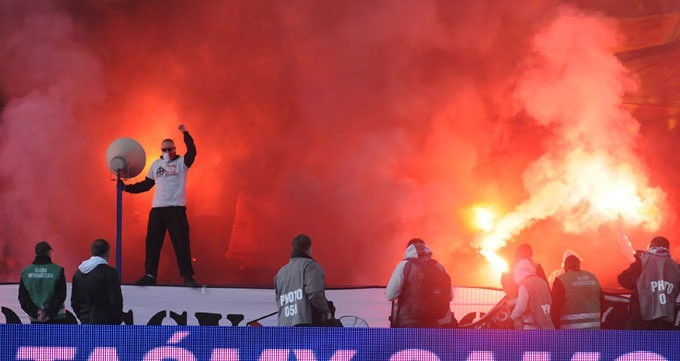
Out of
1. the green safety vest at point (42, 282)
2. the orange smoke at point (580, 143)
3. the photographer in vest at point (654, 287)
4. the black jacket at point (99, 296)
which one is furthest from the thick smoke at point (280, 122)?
the black jacket at point (99, 296)

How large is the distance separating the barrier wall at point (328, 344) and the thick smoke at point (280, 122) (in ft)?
28.4

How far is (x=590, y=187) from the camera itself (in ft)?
47.5

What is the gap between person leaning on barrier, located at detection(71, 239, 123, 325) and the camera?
7770 millimetres

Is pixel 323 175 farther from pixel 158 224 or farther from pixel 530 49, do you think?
pixel 158 224

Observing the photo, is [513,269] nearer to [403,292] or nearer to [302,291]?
[403,292]

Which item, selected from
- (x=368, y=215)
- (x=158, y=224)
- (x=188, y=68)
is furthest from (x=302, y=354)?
(x=188, y=68)

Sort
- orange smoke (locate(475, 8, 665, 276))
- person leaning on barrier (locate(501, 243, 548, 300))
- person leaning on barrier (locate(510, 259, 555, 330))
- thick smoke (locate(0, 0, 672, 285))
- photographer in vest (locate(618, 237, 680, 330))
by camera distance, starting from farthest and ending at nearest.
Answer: thick smoke (locate(0, 0, 672, 285)) < orange smoke (locate(475, 8, 665, 276)) < photographer in vest (locate(618, 237, 680, 330)) < person leaning on barrier (locate(501, 243, 548, 300)) < person leaning on barrier (locate(510, 259, 555, 330))

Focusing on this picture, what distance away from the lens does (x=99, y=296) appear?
7816 mm

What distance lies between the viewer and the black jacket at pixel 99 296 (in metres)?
7.77

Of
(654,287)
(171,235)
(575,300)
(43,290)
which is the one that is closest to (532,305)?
(575,300)

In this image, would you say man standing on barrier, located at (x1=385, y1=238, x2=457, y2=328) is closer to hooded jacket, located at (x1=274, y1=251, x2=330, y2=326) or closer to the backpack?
the backpack

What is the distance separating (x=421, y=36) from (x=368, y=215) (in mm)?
2702

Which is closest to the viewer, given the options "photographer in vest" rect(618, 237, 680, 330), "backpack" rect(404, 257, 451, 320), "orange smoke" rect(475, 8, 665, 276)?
"backpack" rect(404, 257, 451, 320)

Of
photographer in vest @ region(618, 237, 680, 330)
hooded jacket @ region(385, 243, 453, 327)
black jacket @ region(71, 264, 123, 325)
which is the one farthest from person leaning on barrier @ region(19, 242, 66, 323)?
photographer in vest @ region(618, 237, 680, 330)
